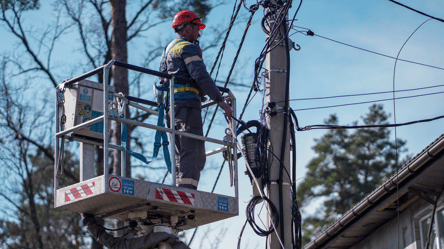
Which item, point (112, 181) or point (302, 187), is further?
point (302, 187)

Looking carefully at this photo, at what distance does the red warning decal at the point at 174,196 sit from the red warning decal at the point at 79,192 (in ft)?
2.30

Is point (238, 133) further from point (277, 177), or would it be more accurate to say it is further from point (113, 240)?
point (113, 240)

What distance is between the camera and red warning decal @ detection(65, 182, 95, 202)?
274 inches

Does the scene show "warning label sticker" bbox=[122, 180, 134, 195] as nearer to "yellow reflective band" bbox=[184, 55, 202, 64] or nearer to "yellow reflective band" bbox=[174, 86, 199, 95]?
"yellow reflective band" bbox=[174, 86, 199, 95]

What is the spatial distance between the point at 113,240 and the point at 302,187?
3443 centimetres

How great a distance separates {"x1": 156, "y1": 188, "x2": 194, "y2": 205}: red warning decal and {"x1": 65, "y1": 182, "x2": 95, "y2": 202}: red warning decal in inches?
27.7

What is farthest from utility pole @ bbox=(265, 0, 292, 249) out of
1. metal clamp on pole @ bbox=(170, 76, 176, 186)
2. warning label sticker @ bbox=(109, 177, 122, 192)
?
warning label sticker @ bbox=(109, 177, 122, 192)

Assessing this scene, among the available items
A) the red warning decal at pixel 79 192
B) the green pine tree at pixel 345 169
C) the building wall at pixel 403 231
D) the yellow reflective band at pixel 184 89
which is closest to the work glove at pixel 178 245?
the red warning decal at pixel 79 192

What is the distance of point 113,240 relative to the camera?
310 inches

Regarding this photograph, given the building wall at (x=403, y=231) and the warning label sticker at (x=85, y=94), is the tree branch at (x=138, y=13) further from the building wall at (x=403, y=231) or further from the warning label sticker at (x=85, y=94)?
the warning label sticker at (x=85, y=94)

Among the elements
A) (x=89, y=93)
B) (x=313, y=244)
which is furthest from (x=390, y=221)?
(x=89, y=93)

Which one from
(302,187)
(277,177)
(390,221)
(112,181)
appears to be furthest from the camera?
(302,187)

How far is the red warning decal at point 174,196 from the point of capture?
279 inches

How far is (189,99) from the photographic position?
25.7ft
